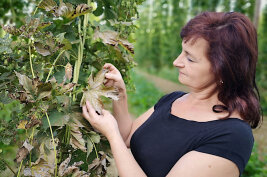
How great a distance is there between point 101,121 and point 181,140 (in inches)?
13.5

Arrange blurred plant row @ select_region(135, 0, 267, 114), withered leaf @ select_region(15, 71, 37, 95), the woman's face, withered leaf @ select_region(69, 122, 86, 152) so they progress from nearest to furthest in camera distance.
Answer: withered leaf @ select_region(15, 71, 37, 95), withered leaf @ select_region(69, 122, 86, 152), the woman's face, blurred plant row @ select_region(135, 0, 267, 114)

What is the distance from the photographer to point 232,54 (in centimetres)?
123

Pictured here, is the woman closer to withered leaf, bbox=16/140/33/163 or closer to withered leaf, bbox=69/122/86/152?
withered leaf, bbox=69/122/86/152

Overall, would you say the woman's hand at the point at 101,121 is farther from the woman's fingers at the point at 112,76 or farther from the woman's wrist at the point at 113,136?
the woman's fingers at the point at 112,76

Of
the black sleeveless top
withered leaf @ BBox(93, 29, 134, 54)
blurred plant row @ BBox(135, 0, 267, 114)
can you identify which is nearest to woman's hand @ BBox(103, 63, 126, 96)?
withered leaf @ BBox(93, 29, 134, 54)

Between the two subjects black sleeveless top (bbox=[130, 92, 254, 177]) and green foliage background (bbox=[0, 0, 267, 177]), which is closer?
black sleeveless top (bbox=[130, 92, 254, 177])

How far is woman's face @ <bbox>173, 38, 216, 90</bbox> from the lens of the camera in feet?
4.07

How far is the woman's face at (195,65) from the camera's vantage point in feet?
4.07

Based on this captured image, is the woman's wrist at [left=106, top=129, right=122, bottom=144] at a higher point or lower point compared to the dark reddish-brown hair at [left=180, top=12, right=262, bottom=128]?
lower

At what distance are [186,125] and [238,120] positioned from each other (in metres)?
0.20

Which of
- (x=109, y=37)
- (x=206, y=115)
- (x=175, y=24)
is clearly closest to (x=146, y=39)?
(x=175, y=24)

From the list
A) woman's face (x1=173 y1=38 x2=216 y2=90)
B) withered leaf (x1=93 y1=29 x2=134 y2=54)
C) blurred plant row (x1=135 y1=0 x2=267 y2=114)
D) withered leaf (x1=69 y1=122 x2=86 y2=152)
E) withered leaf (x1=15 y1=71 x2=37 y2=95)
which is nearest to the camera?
withered leaf (x1=15 y1=71 x2=37 y2=95)

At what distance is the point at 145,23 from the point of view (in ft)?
61.7

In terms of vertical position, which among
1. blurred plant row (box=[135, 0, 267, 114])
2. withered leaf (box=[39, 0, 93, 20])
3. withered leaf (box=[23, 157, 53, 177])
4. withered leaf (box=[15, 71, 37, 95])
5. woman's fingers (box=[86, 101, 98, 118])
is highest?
withered leaf (box=[39, 0, 93, 20])
